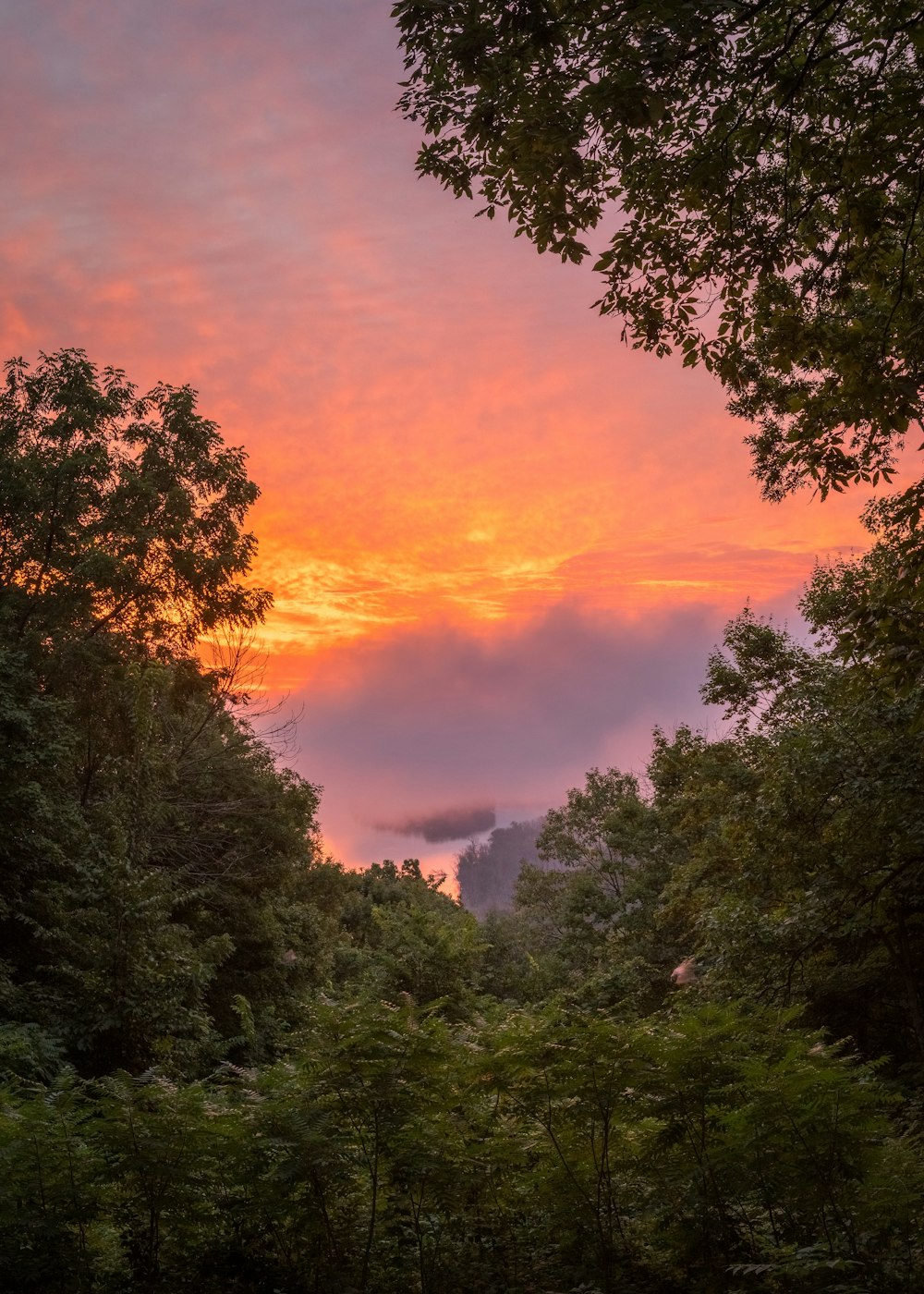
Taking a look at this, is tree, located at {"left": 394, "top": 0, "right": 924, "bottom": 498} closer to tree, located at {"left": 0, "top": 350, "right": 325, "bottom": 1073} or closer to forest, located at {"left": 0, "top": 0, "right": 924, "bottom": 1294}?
forest, located at {"left": 0, "top": 0, "right": 924, "bottom": 1294}

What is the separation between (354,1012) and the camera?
250 inches

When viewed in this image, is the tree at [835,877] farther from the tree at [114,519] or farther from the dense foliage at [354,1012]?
the tree at [114,519]

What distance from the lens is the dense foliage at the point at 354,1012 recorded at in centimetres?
590

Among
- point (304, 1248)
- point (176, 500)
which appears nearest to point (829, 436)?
point (304, 1248)

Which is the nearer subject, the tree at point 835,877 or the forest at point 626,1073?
the forest at point 626,1073

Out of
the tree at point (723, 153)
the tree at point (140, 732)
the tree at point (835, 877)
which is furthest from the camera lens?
the tree at point (140, 732)

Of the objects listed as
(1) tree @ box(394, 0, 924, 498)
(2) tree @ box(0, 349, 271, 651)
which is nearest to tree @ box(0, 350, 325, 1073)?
(2) tree @ box(0, 349, 271, 651)

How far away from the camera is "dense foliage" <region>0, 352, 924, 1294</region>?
5.90m

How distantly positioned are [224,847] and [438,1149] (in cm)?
2364

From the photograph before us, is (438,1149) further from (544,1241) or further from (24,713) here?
(24,713)

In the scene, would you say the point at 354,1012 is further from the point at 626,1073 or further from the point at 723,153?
the point at 723,153

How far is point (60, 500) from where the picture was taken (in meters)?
24.7

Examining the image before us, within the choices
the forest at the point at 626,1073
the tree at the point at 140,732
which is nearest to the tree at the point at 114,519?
the tree at the point at 140,732

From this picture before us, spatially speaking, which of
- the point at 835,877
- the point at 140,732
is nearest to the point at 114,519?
the point at 140,732
